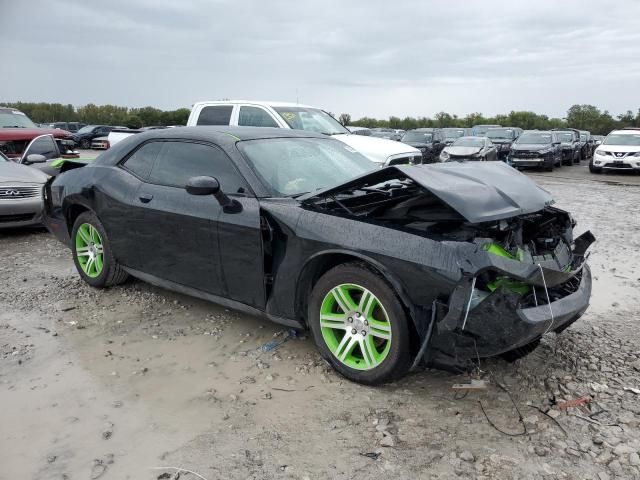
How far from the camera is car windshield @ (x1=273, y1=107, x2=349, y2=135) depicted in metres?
9.57

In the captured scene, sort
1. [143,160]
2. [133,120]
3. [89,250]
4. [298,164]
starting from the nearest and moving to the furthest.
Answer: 1. [298,164]
2. [143,160]
3. [89,250]
4. [133,120]

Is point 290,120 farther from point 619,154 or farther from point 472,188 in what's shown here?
point 619,154

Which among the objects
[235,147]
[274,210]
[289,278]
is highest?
[235,147]

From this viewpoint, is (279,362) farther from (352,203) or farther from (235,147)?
(235,147)

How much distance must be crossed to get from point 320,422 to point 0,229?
7.36m

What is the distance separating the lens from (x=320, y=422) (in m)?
3.06

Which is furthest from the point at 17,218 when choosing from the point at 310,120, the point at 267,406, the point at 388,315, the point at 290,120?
the point at 388,315

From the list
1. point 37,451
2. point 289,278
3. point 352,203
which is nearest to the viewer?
point 37,451

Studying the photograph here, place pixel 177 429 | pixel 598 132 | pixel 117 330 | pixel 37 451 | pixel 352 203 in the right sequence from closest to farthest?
1. pixel 37 451
2. pixel 177 429
3. pixel 352 203
4. pixel 117 330
5. pixel 598 132

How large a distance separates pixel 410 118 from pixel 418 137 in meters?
38.1

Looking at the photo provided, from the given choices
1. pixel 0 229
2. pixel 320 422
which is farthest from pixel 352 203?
pixel 0 229

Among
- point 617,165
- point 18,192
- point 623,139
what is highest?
point 623,139

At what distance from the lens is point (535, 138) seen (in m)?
22.1

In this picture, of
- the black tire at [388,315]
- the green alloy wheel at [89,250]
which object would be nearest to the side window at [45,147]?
the green alloy wheel at [89,250]
